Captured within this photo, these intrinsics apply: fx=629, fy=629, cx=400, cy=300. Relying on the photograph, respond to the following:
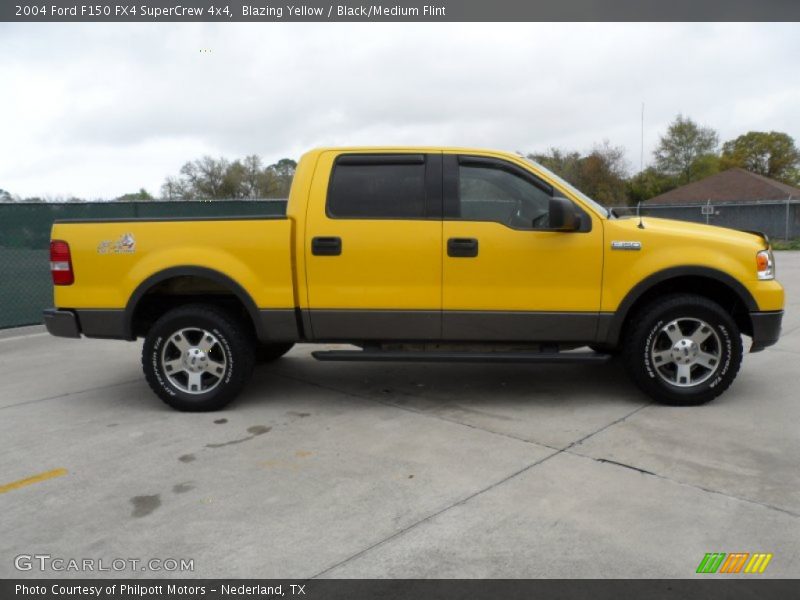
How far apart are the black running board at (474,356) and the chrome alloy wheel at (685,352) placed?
412 millimetres

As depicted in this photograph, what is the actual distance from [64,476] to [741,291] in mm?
4984

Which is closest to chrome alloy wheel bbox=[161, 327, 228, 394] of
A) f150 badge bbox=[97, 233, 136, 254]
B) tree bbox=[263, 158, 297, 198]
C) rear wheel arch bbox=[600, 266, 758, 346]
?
f150 badge bbox=[97, 233, 136, 254]

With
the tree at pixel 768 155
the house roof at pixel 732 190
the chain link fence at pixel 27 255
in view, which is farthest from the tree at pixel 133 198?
the tree at pixel 768 155

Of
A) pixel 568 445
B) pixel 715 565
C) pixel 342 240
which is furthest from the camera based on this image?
pixel 342 240

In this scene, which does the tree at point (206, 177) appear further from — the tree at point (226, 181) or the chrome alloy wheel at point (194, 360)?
the chrome alloy wheel at point (194, 360)

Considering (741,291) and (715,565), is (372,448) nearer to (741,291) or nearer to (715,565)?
(715,565)

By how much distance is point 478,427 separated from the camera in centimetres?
464

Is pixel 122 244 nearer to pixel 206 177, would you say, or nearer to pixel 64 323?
pixel 64 323

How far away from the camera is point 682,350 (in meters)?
4.95

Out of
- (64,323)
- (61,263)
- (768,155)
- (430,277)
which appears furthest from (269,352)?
(768,155)

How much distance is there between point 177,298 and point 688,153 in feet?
209

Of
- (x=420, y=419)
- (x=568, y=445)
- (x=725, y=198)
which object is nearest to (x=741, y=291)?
(x=568, y=445)

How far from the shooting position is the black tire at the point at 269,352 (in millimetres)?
6469

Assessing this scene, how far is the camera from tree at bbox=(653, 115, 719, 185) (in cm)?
5950
